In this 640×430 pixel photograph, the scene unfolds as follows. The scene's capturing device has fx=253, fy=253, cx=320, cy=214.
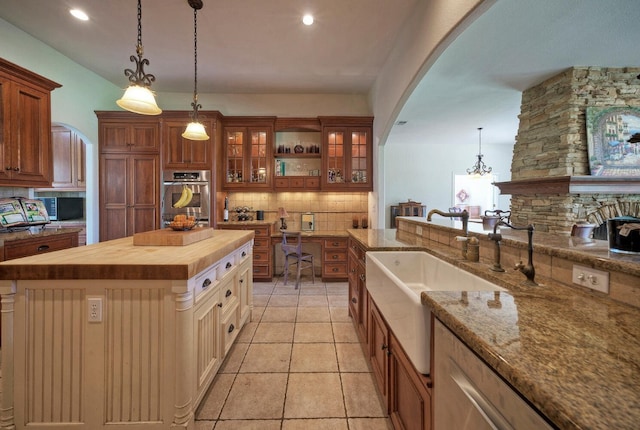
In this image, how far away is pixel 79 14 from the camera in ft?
8.84

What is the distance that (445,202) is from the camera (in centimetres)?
666

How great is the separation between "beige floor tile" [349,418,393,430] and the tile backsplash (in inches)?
132

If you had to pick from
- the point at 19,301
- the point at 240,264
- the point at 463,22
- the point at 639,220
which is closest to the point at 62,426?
the point at 19,301

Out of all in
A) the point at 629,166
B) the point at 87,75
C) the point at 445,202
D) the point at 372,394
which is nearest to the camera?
the point at 372,394

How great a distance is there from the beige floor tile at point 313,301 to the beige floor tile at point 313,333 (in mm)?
549

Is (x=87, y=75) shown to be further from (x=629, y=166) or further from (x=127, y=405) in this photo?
(x=629, y=166)

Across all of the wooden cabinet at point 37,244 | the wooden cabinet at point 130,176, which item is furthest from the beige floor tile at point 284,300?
→ the wooden cabinet at point 37,244

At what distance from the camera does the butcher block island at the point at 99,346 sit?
1277 mm

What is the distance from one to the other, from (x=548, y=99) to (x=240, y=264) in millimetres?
4274

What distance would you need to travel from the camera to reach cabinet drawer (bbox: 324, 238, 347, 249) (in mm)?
4172

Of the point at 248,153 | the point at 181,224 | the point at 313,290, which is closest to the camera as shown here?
the point at 181,224

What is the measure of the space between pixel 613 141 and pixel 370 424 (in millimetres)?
4191

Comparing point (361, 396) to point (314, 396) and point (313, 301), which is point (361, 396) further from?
point (313, 301)

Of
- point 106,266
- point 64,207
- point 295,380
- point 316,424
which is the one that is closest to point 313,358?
point 295,380
